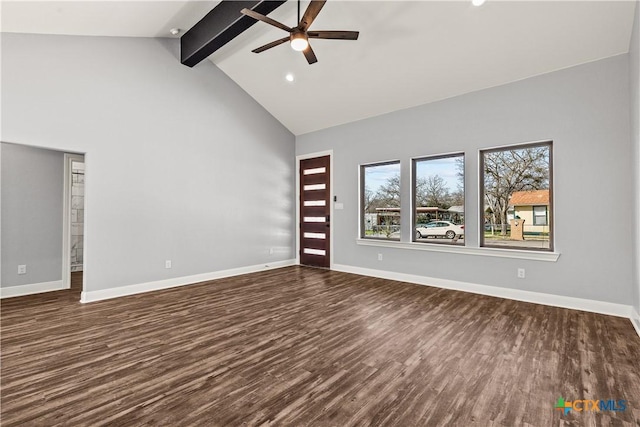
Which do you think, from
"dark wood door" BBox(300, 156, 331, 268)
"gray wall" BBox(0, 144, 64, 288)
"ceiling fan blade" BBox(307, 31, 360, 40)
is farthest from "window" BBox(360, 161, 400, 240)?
"gray wall" BBox(0, 144, 64, 288)

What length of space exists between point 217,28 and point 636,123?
500 cm

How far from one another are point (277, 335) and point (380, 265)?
121 inches

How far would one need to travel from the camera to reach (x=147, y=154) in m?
4.62

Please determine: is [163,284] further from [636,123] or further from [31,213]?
[636,123]

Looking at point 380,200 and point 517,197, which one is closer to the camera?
point 517,197

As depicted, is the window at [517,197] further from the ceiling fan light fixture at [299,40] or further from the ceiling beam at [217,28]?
the ceiling beam at [217,28]

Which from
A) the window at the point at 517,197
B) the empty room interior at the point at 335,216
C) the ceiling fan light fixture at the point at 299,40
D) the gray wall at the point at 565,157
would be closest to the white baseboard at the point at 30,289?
the empty room interior at the point at 335,216

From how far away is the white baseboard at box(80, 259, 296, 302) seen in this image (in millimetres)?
4098

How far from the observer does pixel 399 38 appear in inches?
156

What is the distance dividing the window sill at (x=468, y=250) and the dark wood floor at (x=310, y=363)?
2.14 ft

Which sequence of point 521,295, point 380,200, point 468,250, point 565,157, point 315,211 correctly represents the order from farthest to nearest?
point 315,211
point 380,200
point 468,250
point 521,295
point 565,157

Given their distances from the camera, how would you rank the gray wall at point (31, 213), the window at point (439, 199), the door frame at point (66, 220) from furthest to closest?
the window at point (439, 199) → the door frame at point (66, 220) → the gray wall at point (31, 213)

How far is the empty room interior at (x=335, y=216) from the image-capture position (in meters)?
2.09

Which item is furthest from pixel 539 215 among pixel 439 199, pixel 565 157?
pixel 439 199
